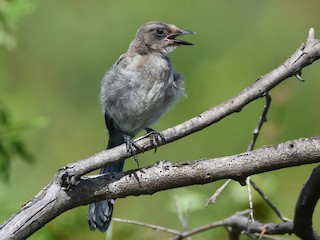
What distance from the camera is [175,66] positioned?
9.00 m

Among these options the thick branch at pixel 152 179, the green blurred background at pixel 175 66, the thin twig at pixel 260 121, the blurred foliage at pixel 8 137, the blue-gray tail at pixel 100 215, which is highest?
the green blurred background at pixel 175 66

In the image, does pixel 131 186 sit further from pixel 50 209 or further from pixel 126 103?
pixel 126 103

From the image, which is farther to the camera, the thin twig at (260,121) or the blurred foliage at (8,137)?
the blurred foliage at (8,137)

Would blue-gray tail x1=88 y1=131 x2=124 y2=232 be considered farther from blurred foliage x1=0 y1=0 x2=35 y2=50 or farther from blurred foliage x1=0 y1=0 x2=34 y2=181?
blurred foliage x1=0 y1=0 x2=35 y2=50

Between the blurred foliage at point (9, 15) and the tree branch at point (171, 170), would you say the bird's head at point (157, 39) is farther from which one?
the tree branch at point (171, 170)

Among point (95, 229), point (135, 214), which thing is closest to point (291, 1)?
point (135, 214)

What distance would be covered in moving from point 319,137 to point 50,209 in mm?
1193

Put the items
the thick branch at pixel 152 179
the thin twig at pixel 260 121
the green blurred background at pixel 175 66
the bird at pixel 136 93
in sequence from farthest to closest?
the green blurred background at pixel 175 66, the bird at pixel 136 93, the thin twig at pixel 260 121, the thick branch at pixel 152 179

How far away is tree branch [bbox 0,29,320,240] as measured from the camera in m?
3.68

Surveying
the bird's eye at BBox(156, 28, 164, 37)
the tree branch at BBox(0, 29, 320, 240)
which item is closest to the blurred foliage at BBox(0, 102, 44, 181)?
the bird's eye at BBox(156, 28, 164, 37)

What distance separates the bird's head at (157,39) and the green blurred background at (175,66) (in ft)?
5.05

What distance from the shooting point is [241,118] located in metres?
8.40

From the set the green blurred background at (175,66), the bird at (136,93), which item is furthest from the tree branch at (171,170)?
the green blurred background at (175,66)

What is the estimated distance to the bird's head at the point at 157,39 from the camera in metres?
5.97
